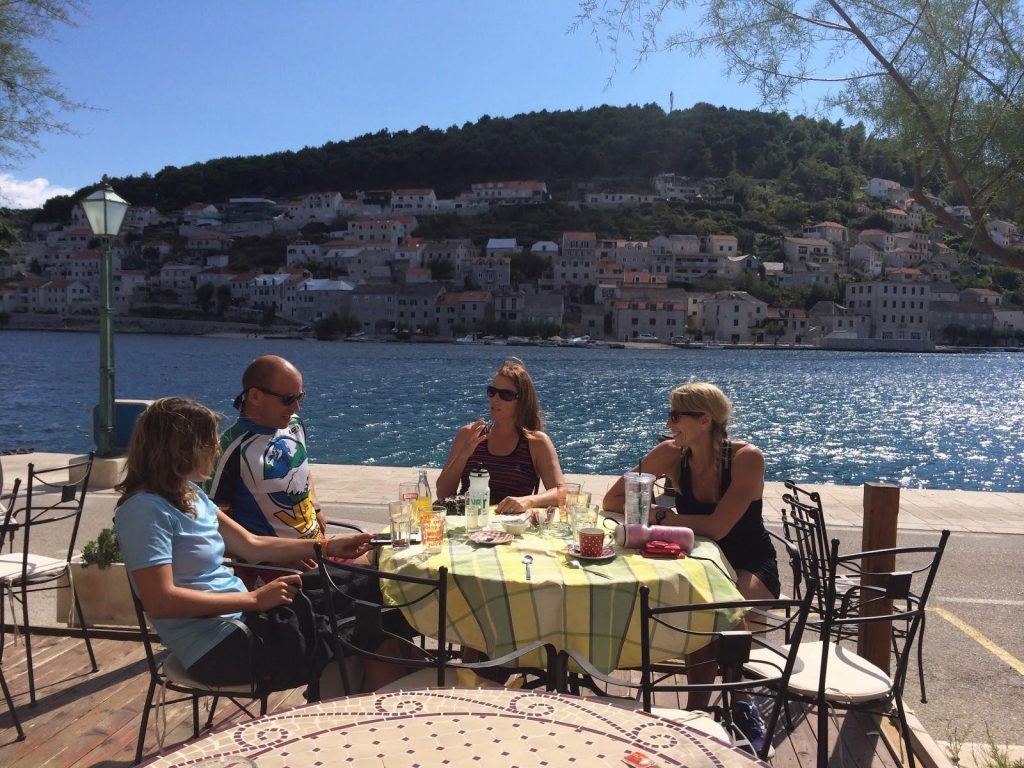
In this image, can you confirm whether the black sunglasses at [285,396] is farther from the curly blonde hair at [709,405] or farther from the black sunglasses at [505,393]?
the curly blonde hair at [709,405]

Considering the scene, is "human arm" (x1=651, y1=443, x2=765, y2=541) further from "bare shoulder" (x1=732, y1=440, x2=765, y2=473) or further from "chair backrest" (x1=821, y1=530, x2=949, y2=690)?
"chair backrest" (x1=821, y1=530, x2=949, y2=690)

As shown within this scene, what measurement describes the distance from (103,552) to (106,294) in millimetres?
4449

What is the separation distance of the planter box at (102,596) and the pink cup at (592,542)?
1.86 meters

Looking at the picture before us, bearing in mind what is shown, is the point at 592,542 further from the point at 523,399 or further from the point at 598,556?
the point at 523,399

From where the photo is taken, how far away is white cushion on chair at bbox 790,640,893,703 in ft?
6.51

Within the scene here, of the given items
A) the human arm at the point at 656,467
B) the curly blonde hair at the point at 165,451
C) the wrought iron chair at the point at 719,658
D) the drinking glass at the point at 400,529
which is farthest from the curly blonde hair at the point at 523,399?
the curly blonde hair at the point at 165,451

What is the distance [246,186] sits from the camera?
116812 millimetres

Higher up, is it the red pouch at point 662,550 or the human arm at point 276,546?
the red pouch at point 662,550

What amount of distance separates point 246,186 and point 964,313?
95191mm

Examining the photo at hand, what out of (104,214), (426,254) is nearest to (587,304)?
(426,254)

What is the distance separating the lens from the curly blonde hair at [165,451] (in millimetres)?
1835

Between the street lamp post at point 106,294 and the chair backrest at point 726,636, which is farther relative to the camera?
the street lamp post at point 106,294

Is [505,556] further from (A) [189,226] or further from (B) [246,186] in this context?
(B) [246,186]

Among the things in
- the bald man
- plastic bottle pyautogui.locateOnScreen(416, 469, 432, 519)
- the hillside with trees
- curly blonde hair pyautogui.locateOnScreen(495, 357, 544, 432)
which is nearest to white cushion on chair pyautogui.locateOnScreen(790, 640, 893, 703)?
plastic bottle pyautogui.locateOnScreen(416, 469, 432, 519)
